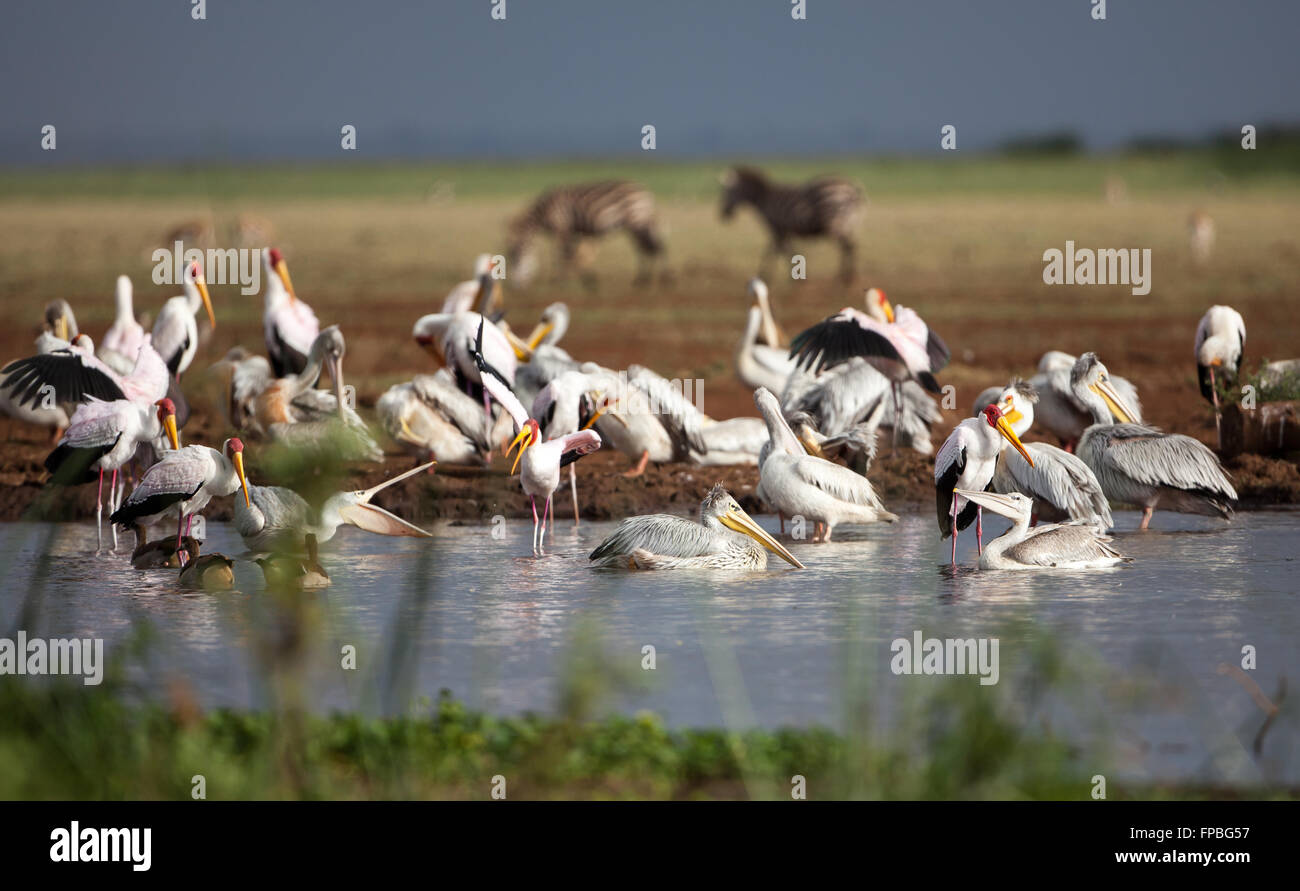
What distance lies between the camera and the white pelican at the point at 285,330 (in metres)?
9.97

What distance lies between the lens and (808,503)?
732 cm

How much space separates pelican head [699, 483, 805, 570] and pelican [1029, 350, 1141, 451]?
89.8 inches

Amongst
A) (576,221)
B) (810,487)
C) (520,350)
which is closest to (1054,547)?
(810,487)

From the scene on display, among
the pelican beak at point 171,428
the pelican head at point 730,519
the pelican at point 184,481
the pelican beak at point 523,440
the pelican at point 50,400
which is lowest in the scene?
the pelican head at point 730,519

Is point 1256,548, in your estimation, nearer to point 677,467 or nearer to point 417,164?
point 677,467

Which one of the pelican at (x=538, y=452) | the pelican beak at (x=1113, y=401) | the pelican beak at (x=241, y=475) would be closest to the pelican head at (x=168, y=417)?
the pelican beak at (x=241, y=475)

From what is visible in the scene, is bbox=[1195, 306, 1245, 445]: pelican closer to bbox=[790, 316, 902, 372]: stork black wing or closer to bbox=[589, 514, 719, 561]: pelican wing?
bbox=[790, 316, 902, 372]: stork black wing

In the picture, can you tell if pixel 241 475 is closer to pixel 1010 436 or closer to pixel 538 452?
pixel 538 452

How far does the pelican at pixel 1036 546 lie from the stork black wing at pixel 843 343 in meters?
1.97

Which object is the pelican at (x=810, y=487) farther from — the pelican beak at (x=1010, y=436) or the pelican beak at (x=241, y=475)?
the pelican beak at (x=241, y=475)

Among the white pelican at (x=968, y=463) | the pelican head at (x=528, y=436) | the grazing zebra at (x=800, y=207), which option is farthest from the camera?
the grazing zebra at (x=800, y=207)

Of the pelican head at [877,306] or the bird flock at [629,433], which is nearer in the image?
the bird flock at [629,433]
